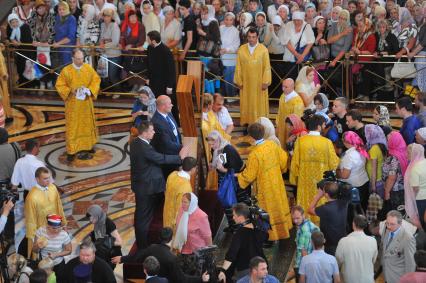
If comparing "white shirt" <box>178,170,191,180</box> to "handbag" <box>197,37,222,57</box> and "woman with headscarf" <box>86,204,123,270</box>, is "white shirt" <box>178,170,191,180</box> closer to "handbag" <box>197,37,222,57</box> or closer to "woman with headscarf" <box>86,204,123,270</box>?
"woman with headscarf" <box>86,204,123,270</box>

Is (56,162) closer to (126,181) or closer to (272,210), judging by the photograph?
(126,181)

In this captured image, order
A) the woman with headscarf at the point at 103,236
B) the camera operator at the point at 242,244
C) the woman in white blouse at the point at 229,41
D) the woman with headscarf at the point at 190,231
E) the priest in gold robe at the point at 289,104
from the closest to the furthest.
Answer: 1. the camera operator at the point at 242,244
2. the woman with headscarf at the point at 103,236
3. the woman with headscarf at the point at 190,231
4. the priest in gold robe at the point at 289,104
5. the woman in white blouse at the point at 229,41

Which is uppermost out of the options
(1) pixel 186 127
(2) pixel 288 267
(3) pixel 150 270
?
(1) pixel 186 127

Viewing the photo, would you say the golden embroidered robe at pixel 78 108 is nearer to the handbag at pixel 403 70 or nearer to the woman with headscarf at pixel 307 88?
the woman with headscarf at pixel 307 88

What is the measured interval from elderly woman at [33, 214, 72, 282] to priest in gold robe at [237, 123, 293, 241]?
7.96 ft

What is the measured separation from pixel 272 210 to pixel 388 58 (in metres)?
5.29

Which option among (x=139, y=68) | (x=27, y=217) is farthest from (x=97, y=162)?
(x=27, y=217)

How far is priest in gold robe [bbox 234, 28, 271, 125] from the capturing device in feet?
49.6

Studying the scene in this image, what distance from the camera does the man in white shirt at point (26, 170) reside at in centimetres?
1124

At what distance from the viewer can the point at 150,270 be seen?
890 centimetres

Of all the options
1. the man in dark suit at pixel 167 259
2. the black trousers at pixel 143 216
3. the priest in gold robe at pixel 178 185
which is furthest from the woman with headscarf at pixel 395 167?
the man in dark suit at pixel 167 259

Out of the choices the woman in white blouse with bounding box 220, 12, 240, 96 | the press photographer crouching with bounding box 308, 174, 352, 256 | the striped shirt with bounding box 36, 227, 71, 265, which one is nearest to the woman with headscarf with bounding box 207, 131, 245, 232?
the press photographer crouching with bounding box 308, 174, 352, 256

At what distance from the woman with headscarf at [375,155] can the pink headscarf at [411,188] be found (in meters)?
0.51

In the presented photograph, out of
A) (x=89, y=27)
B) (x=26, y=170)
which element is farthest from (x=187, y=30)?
(x=26, y=170)
